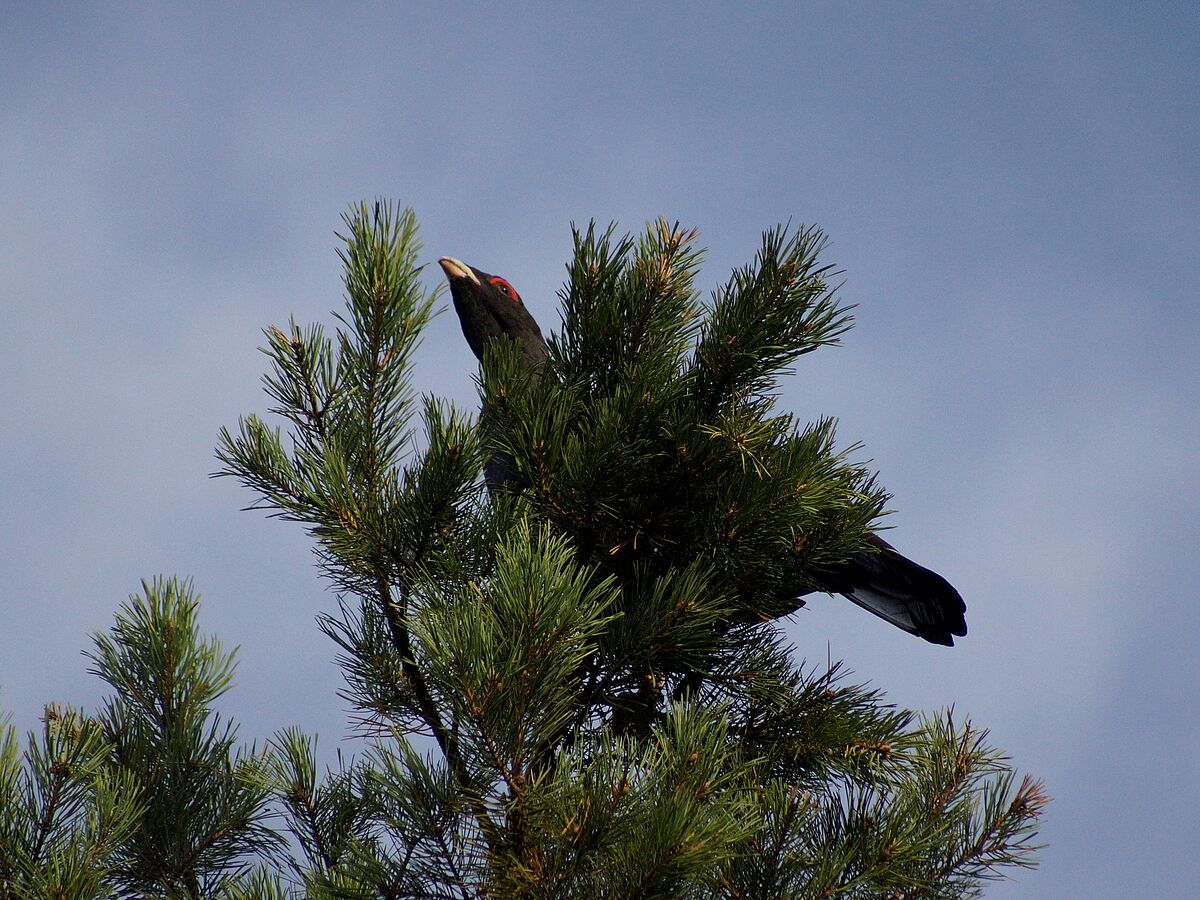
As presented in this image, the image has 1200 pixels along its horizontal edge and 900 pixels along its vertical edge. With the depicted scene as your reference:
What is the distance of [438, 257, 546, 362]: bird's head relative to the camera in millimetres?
4504

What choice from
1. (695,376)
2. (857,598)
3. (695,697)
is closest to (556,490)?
(695,376)

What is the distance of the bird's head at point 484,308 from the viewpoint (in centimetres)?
450

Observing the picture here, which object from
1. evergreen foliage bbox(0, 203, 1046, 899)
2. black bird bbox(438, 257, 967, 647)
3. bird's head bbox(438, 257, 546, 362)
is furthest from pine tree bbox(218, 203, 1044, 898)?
bird's head bbox(438, 257, 546, 362)

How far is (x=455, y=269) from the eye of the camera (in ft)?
14.7

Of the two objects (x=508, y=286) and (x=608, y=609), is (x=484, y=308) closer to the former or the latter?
(x=508, y=286)

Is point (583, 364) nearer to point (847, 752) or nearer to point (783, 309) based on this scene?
point (783, 309)

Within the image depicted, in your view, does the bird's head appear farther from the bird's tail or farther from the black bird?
the bird's tail

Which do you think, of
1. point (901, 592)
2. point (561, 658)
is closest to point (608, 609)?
point (561, 658)

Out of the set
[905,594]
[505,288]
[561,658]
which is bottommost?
[561,658]

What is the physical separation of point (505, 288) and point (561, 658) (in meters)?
2.50

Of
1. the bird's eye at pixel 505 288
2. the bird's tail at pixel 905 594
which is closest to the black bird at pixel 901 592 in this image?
the bird's tail at pixel 905 594

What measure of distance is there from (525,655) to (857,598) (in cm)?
212

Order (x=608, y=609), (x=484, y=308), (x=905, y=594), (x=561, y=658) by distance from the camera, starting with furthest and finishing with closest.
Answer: (x=484, y=308)
(x=905, y=594)
(x=608, y=609)
(x=561, y=658)

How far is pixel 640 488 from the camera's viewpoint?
312 cm
